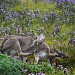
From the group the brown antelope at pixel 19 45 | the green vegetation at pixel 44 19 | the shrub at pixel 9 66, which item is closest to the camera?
the shrub at pixel 9 66

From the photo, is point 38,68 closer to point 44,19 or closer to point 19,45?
point 19,45

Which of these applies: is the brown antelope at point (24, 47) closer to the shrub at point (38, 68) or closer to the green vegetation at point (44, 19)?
the shrub at point (38, 68)

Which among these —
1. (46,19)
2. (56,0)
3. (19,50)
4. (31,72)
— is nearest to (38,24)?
(46,19)

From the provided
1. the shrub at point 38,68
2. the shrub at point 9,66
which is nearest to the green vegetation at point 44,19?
the shrub at point 38,68

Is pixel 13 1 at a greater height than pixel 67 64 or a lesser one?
greater

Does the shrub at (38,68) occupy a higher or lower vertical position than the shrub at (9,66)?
lower

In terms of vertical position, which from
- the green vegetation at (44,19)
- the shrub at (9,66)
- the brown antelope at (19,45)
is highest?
the shrub at (9,66)

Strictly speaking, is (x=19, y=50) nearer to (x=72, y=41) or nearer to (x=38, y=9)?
(x=72, y=41)

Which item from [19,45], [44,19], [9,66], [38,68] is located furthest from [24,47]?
[44,19]

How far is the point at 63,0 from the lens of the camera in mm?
18453

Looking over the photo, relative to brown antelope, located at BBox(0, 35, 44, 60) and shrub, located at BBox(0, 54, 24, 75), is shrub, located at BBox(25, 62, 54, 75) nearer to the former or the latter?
shrub, located at BBox(0, 54, 24, 75)

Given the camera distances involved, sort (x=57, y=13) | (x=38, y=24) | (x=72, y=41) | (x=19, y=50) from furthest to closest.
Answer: (x=57, y=13) → (x=38, y=24) → (x=72, y=41) → (x=19, y=50)

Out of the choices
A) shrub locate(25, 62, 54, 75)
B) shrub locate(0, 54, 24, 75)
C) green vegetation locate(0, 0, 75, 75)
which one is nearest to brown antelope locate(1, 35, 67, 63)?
shrub locate(25, 62, 54, 75)

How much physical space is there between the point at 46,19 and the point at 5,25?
1.77m
